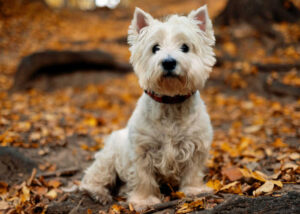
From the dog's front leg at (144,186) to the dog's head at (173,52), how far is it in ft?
2.44

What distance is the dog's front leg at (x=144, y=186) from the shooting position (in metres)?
2.67

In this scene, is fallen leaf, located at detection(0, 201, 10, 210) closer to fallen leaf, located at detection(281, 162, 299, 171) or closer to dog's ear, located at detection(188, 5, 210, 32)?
dog's ear, located at detection(188, 5, 210, 32)

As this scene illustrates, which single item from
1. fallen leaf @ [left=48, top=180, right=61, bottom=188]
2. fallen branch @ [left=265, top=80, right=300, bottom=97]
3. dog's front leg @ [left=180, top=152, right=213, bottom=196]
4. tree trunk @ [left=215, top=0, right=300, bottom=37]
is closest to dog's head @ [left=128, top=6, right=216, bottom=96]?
dog's front leg @ [left=180, top=152, right=213, bottom=196]

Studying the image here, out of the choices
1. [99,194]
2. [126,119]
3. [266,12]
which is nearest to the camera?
[99,194]

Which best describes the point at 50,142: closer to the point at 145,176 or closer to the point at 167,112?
the point at 145,176

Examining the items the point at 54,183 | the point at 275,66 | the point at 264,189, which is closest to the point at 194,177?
the point at 264,189

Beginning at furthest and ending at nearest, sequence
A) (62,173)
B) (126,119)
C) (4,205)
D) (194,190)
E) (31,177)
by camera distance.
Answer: (126,119), (62,173), (31,177), (4,205), (194,190)

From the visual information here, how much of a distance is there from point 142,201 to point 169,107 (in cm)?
97

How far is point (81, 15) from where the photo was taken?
46.5 ft

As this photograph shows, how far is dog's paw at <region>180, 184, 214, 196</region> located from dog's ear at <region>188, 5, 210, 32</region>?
1563 millimetres

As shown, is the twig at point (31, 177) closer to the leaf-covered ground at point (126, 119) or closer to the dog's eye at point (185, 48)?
the leaf-covered ground at point (126, 119)

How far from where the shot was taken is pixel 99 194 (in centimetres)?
298

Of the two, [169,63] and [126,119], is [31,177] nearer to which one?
[169,63]

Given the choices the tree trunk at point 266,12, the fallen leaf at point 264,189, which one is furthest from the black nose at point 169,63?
the tree trunk at point 266,12
